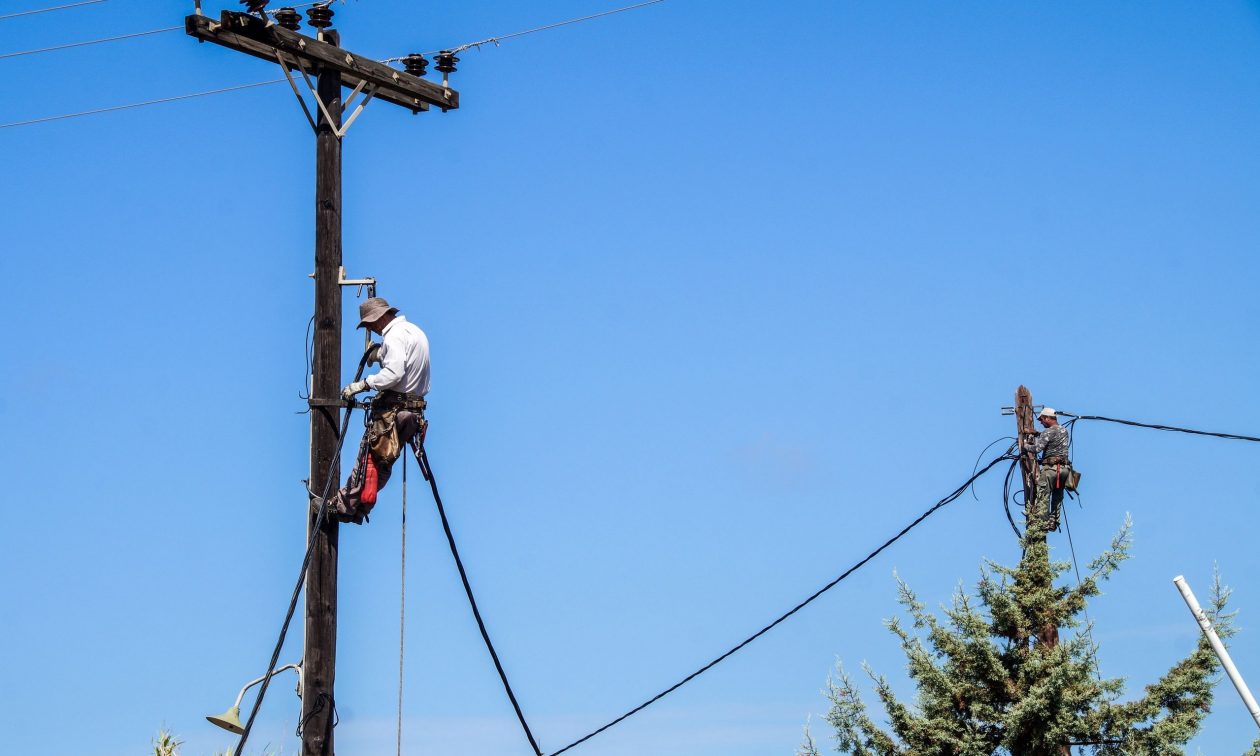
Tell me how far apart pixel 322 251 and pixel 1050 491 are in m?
→ 9.17

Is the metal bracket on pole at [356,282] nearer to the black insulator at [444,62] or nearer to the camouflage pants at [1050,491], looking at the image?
the black insulator at [444,62]

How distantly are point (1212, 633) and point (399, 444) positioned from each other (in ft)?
24.8

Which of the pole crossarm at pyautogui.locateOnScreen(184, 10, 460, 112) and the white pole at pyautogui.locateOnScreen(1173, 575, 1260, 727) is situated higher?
the pole crossarm at pyautogui.locateOnScreen(184, 10, 460, 112)

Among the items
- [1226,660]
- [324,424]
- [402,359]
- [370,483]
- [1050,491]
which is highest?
[1050,491]

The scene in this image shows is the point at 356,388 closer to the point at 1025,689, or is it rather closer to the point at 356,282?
the point at 356,282

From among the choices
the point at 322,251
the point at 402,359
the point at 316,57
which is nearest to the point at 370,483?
the point at 402,359

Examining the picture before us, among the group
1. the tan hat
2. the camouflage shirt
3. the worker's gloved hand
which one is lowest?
the worker's gloved hand

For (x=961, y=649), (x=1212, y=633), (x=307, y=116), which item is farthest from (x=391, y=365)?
(x=961, y=649)

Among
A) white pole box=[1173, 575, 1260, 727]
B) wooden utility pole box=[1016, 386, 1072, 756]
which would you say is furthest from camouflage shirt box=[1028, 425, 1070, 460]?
white pole box=[1173, 575, 1260, 727]

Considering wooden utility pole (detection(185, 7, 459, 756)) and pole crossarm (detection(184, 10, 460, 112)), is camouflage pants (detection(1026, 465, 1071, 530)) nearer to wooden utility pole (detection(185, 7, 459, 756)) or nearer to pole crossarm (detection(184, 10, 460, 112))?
pole crossarm (detection(184, 10, 460, 112))

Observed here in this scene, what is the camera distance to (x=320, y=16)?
11438 millimetres

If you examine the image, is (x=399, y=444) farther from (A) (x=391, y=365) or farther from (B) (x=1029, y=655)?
(B) (x=1029, y=655)

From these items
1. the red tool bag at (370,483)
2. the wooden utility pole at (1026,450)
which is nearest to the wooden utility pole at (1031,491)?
the wooden utility pole at (1026,450)

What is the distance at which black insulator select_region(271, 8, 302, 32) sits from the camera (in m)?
11.1
